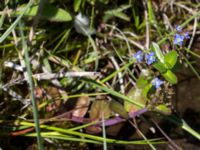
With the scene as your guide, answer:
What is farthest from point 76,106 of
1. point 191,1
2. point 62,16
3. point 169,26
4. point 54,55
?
point 191,1

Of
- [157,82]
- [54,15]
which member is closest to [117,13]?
[54,15]

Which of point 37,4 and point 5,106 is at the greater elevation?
point 37,4

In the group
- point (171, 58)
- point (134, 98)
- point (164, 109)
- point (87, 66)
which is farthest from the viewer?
point (87, 66)

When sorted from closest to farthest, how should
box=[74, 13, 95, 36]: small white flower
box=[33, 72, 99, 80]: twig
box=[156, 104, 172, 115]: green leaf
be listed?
1. box=[156, 104, 172, 115]: green leaf
2. box=[33, 72, 99, 80]: twig
3. box=[74, 13, 95, 36]: small white flower

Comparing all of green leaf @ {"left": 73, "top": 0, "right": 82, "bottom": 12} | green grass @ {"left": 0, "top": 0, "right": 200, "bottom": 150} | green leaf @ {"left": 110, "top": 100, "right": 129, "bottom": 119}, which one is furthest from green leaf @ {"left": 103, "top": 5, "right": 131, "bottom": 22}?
green leaf @ {"left": 110, "top": 100, "right": 129, "bottom": 119}

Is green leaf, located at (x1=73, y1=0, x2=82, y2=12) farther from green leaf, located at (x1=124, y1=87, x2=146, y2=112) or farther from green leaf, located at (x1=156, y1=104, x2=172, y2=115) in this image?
green leaf, located at (x1=156, y1=104, x2=172, y2=115)

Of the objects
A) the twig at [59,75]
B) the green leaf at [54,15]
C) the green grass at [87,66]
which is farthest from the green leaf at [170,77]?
the green leaf at [54,15]

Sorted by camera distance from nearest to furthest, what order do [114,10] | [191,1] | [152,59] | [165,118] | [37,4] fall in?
[152,59], [165,118], [37,4], [114,10], [191,1]

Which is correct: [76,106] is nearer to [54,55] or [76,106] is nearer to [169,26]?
[54,55]

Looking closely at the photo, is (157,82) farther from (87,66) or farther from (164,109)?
(87,66)
